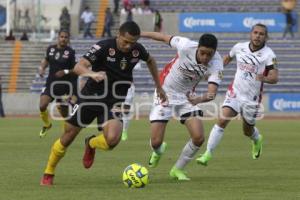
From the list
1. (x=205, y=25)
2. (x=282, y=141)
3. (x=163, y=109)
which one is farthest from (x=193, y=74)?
(x=205, y=25)

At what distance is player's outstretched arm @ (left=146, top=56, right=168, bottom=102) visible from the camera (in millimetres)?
12704

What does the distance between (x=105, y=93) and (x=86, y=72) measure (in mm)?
925

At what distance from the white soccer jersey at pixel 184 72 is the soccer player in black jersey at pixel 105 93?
842 mm

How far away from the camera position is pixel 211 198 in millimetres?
10984

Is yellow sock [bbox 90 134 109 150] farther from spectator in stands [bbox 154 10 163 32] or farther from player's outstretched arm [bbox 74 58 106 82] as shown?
spectator in stands [bbox 154 10 163 32]

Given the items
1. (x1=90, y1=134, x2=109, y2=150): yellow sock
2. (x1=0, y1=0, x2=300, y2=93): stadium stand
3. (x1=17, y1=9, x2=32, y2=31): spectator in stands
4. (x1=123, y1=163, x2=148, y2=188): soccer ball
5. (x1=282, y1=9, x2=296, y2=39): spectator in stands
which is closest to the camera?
(x1=123, y1=163, x2=148, y2=188): soccer ball

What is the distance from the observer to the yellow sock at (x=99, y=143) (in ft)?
40.8

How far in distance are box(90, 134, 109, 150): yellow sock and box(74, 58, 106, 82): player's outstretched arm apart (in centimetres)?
106

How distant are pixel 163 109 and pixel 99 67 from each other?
65.5 inches

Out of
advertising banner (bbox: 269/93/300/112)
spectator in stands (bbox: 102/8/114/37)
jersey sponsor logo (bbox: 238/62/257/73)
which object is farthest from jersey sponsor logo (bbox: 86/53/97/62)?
spectator in stands (bbox: 102/8/114/37)

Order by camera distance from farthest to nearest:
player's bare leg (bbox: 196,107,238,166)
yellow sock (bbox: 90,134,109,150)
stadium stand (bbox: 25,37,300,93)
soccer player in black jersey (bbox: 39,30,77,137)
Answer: stadium stand (bbox: 25,37,300,93), soccer player in black jersey (bbox: 39,30,77,137), player's bare leg (bbox: 196,107,238,166), yellow sock (bbox: 90,134,109,150)

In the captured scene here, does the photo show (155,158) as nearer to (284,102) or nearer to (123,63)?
(123,63)

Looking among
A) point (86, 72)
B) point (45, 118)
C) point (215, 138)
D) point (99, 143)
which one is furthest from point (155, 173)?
point (45, 118)

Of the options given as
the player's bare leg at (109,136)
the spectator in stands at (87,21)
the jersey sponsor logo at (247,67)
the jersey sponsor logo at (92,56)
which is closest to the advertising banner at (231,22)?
the spectator in stands at (87,21)
